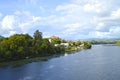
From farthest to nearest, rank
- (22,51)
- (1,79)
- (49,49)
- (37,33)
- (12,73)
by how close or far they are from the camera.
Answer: (37,33)
(49,49)
(22,51)
(12,73)
(1,79)

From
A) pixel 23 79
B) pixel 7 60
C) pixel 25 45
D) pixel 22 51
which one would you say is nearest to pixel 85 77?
pixel 23 79

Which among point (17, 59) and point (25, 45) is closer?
point (17, 59)

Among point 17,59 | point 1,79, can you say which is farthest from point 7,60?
point 1,79

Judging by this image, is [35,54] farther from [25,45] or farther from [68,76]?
[68,76]

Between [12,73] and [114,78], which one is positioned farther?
[12,73]

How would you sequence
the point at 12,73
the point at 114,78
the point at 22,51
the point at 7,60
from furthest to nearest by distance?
the point at 22,51, the point at 7,60, the point at 12,73, the point at 114,78

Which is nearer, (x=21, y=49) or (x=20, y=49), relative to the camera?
(x=20, y=49)

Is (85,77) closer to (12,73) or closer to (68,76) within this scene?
(68,76)

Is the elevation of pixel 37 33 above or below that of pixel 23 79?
above

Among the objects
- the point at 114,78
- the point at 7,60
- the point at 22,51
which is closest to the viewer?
the point at 114,78
